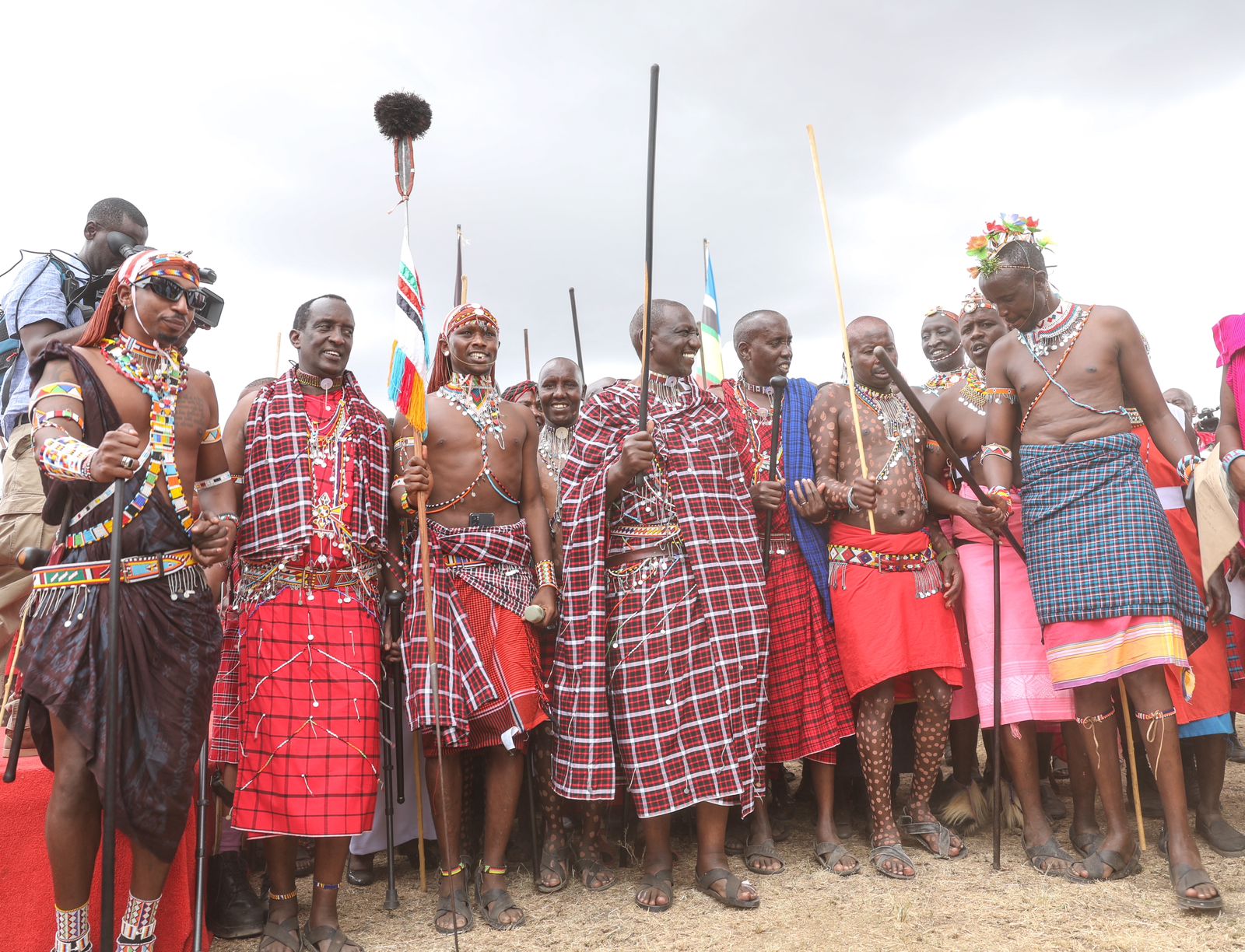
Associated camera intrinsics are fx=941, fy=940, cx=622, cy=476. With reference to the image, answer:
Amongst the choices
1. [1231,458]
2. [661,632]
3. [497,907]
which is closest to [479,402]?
[661,632]

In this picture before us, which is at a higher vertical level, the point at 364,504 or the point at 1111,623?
the point at 364,504

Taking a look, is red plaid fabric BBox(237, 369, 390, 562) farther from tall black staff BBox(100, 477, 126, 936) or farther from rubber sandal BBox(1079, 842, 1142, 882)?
rubber sandal BBox(1079, 842, 1142, 882)

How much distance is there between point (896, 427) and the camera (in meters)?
5.24

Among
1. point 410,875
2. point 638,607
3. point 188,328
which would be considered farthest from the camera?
point 410,875

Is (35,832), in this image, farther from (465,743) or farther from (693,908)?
(693,908)

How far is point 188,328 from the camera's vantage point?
378 centimetres

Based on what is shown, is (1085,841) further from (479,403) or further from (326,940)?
(479,403)

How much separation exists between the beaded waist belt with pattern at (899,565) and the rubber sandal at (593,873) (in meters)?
1.88

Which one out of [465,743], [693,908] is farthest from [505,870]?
[693,908]

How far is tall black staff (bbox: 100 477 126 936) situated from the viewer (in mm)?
3090

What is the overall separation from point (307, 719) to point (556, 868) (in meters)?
1.52

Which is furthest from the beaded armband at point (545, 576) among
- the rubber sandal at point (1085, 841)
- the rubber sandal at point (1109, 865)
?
the rubber sandal at point (1085, 841)

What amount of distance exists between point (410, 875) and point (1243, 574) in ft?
15.8

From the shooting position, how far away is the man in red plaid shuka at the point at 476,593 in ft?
14.0
